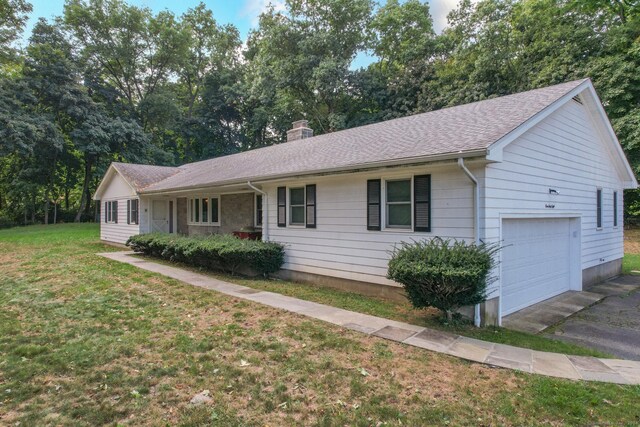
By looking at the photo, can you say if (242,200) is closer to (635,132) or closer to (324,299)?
(324,299)

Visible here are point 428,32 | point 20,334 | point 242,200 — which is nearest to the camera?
point 20,334

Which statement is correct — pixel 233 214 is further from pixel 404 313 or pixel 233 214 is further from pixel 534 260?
pixel 534 260

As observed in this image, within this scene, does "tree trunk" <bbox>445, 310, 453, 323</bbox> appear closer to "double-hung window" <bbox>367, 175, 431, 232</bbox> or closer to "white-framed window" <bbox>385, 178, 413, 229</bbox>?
"double-hung window" <bbox>367, 175, 431, 232</bbox>

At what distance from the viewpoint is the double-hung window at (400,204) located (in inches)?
262

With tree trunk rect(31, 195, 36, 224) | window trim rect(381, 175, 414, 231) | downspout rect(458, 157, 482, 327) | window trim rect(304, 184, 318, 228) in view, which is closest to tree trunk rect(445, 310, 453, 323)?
downspout rect(458, 157, 482, 327)

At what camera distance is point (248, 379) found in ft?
12.4

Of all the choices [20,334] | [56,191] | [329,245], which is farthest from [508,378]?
Result: [56,191]

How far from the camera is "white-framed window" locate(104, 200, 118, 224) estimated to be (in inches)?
725

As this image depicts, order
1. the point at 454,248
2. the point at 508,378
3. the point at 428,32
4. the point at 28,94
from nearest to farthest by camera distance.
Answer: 1. the point at 508,378
2. the point at 454,248
3. the point at 28,94
4. the point at 428,32

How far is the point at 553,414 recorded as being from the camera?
3207 millimetres

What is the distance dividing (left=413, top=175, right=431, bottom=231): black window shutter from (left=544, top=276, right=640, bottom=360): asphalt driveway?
2679mm

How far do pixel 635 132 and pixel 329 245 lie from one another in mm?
16826

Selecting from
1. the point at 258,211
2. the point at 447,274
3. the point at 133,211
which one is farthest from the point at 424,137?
the point at 133,211

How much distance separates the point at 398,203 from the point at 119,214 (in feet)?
53.1
